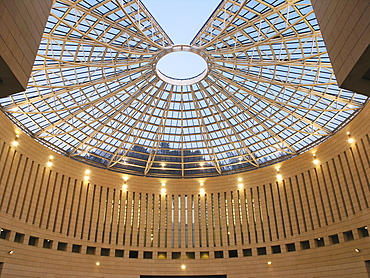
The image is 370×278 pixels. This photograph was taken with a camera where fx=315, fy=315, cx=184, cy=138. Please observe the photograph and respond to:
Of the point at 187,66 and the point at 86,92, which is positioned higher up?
the point at 187,66

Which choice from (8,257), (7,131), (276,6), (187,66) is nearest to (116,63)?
(187,66)

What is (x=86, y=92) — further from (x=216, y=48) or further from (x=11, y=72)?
(x=11, y=72)

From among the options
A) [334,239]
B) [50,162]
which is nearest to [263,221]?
[334,239]

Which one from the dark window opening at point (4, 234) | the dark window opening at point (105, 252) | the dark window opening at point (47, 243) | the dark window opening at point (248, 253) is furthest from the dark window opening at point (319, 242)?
the dark window opening at point (4, 234)

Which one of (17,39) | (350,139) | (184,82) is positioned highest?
(184,82)

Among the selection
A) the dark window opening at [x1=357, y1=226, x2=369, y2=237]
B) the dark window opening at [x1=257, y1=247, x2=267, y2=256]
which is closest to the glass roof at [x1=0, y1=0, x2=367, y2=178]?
the dark window opening at [x1=357, y1=226, x2=369, y2=237]

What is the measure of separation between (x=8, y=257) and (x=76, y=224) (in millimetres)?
11458

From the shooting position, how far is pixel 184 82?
45250 millimetres

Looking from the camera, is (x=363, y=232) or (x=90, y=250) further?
(x=90, y=250)

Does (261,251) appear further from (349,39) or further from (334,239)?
(349,39)

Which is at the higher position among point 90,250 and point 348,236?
point 90,250

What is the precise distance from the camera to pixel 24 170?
43.3m

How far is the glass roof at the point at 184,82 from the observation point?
33.5 m

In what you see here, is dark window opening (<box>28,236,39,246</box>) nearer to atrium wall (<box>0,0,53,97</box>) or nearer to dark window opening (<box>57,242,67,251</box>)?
dark window opening (<box>57,242,67,251</box>)
